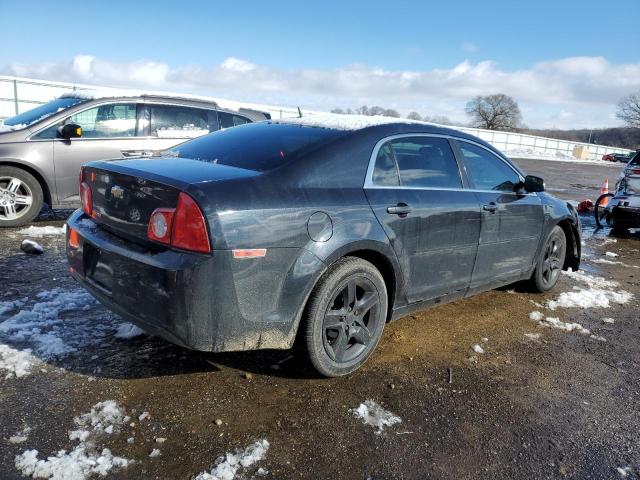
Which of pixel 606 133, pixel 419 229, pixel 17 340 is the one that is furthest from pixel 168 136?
pixel 606 133

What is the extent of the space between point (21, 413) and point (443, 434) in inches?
88.7

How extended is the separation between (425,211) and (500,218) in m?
1.07

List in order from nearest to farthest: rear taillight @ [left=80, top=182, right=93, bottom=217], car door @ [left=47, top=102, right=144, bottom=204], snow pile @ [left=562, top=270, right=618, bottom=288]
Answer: rear taillight @ [left=80, top=182, right=93, bottom=217], snow pile @ [left=562, top=270, right=618, bottom=288], car door @ [left=47, top=102, right=144, bottom=204]

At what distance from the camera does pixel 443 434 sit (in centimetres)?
278

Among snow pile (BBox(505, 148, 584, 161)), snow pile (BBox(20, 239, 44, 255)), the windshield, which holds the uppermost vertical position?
the windshield

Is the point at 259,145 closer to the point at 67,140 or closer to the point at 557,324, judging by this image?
the point at 557,324

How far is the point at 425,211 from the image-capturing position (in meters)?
3.56

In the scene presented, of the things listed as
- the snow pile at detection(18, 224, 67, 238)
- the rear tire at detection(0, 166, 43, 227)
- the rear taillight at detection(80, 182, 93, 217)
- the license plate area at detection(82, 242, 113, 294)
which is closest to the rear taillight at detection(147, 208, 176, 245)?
the license plate area at detection(82, 242, 113, 294)

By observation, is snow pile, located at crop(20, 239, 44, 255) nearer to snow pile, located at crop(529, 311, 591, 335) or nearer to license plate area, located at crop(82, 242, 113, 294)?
license plate area, located at crop(82, 242, 113, 294)

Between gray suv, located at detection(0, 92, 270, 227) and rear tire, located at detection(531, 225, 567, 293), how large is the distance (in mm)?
4815

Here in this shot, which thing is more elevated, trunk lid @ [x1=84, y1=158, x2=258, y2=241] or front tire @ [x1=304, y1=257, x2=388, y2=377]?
trunk lid @ [x1=84, y1=158, x2=258, y2=241]

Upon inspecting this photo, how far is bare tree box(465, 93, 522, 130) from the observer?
102875 mm

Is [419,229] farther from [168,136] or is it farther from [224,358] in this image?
[168,136]

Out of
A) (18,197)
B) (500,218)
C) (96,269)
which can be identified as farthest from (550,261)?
(18,197)
